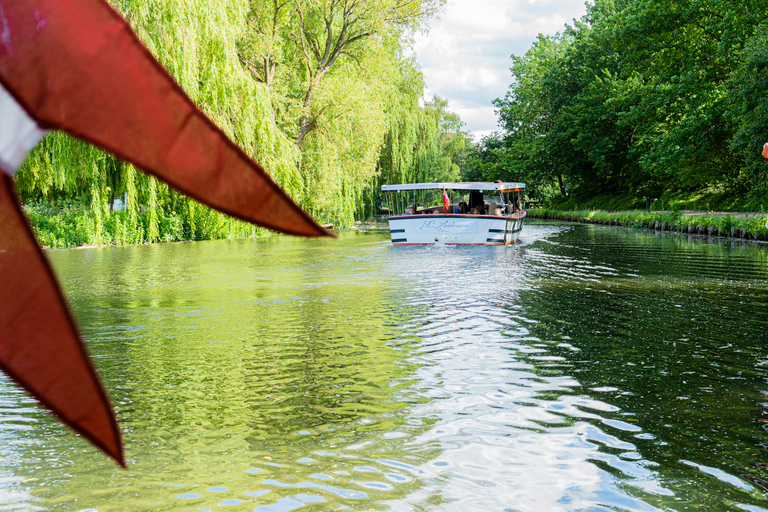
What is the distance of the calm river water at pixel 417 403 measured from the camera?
447cm

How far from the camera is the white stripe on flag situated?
0.37m

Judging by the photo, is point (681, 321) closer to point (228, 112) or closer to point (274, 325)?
point (274, 325)

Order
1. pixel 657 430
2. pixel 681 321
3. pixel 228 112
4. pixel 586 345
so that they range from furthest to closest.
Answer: pixel 228 112, pixel 681 321, pixel 586 345, pixel 657 430

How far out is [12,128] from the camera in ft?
1.21

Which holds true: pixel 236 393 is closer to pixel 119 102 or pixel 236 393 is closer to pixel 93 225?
pixel 119 102

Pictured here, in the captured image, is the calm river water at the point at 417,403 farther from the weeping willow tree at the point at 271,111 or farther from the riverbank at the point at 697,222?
the riverbank at the point at 697,222

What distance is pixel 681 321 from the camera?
32.9 ft

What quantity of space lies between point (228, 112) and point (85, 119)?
71.6 feet

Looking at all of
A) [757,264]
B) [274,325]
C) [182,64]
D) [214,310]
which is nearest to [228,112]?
[182,64]

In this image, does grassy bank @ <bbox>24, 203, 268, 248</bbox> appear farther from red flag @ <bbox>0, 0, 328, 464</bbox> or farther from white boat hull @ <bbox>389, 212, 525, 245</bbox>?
red flag @ <bbox>0, 0, 328, 464</bbox>

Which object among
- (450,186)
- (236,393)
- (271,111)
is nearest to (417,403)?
(236,393)

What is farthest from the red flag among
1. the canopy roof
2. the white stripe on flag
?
the canopy roof

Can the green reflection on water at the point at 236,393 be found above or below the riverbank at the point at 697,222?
below

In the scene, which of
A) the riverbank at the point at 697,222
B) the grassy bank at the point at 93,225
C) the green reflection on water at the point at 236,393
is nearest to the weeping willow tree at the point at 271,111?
the grassy bank at the point at 93,225
